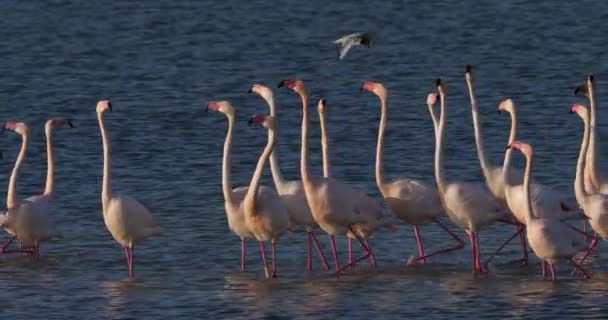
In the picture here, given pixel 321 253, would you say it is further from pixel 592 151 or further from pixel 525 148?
pixel 592 151

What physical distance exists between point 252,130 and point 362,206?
24.6ft

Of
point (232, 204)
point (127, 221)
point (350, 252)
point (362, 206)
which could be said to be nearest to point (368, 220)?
point (362, 206)

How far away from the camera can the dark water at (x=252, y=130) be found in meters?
13.9

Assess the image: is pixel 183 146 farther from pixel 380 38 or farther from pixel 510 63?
pixel 380 38

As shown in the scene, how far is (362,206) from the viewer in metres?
14.9

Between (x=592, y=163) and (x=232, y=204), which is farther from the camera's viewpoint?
(x=592, y=163)

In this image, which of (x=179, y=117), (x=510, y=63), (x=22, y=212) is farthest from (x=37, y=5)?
(x=22, y=212)

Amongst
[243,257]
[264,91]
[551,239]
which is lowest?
[243,257]

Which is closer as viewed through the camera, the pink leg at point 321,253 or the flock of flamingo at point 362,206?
the flock of flamingo at point 362,206

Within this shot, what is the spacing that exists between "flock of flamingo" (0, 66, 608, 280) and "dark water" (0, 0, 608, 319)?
0.89ft

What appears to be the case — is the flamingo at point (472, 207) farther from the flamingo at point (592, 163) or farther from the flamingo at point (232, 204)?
the flamingo at point (232, 204)

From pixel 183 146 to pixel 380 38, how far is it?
458 inches

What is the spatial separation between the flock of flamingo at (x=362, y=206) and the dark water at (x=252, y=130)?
27 cm

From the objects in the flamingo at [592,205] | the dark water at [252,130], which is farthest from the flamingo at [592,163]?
the dark water at [252,130]
